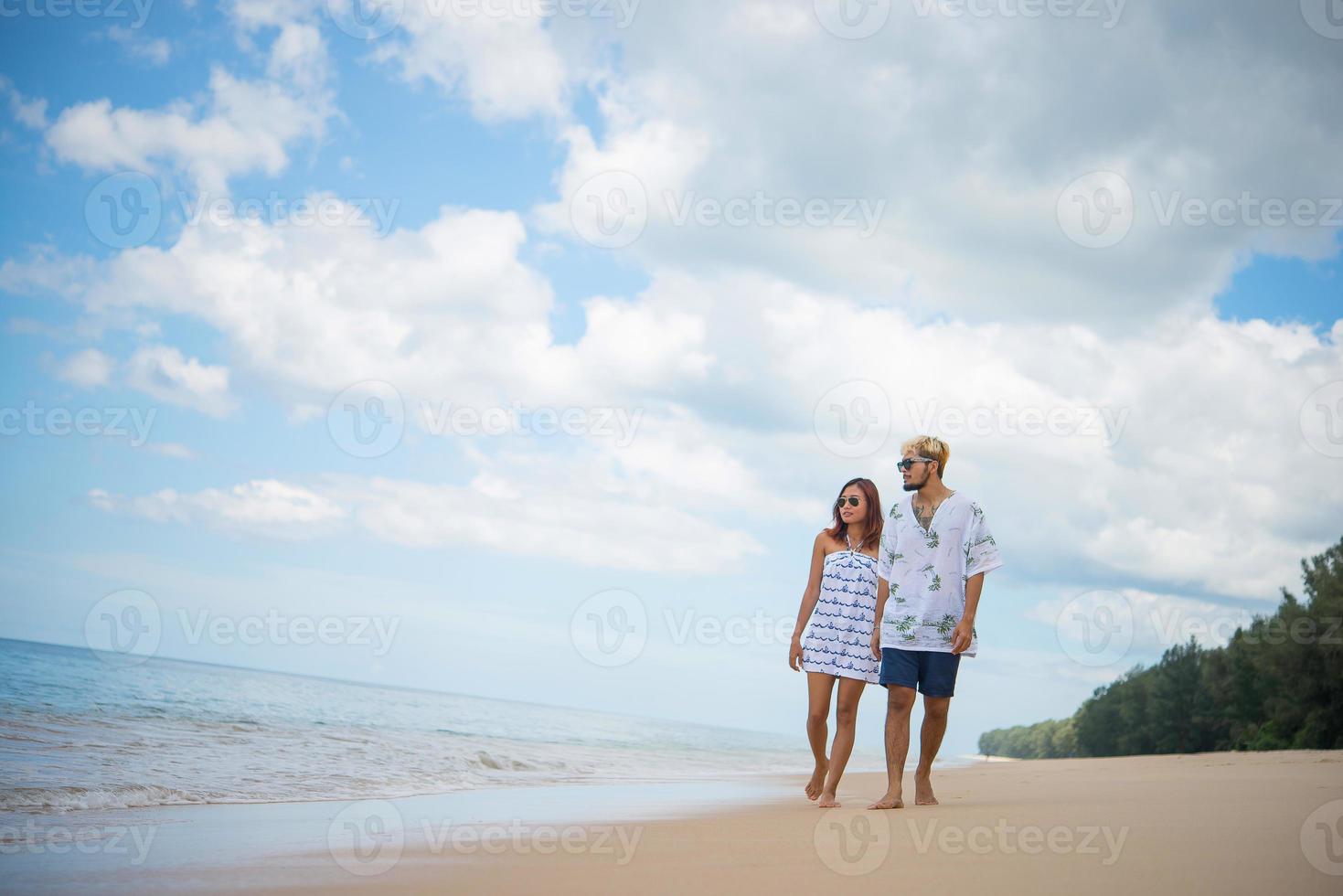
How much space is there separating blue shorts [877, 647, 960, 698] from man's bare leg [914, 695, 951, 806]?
0.08 m

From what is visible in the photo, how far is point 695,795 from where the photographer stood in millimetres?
8680

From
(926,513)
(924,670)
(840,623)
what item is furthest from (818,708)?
(926,513)

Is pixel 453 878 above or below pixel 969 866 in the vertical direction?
below

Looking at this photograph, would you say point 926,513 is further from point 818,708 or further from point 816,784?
point 816,784

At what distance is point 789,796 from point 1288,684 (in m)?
32.4

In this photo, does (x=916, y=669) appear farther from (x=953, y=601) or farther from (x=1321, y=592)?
(x=1321, y=592)

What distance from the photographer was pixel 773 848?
12.2 ft

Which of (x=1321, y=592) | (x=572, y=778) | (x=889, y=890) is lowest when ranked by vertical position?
(x=572, y=778)

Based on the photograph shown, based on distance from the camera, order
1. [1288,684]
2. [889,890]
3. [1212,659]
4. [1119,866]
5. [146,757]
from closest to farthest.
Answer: [889,890] < [1119,866] < [146,757] < [1288,684] < [1212,659]

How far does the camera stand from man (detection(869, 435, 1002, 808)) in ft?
17.0

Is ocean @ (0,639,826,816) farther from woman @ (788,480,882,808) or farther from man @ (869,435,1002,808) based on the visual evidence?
man @ (869,435,1002,808)

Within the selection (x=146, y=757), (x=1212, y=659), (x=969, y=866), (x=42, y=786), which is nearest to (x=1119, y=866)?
(x=969, y=866)

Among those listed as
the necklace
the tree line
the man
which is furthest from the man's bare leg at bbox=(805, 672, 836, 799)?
the tree line

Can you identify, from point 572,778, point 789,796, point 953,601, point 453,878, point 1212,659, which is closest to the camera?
point 453,878
